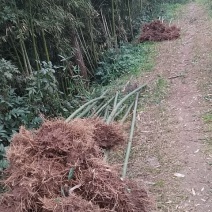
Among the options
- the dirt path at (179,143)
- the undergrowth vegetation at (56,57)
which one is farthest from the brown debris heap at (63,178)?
the undergrowth vegetation at (56,57)

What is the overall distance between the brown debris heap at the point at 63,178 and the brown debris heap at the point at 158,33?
705 cm

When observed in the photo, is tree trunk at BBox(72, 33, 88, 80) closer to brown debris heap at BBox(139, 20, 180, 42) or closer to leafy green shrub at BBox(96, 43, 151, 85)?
leafy green shrub at BBox(96, 43, 151, 85)

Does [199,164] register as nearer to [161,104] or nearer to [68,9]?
[161,104]

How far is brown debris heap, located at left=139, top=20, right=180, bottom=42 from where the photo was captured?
30.6 ft

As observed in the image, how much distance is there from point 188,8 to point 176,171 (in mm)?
11733

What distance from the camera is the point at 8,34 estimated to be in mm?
4883

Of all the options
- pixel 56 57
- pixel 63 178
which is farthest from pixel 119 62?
pixel 63 178

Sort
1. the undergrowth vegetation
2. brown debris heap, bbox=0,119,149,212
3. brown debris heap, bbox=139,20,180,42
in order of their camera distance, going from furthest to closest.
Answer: brown debris heap, bbox=139,20,180,42, the undergrowth vegetation, brown debris heap, bbox=0,119,149,212

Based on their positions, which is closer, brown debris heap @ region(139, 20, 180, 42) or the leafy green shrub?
the leafy green shrub

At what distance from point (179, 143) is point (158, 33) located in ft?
19.9

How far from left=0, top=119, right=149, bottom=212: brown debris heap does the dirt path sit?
2.25 feet

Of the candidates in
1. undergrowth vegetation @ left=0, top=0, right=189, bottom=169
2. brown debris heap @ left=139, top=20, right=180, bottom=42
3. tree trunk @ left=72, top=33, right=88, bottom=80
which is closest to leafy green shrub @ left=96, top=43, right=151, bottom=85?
undergrowth vegetation @ left=0, top=0, right=189, bottom=169

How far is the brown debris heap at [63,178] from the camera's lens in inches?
90.9

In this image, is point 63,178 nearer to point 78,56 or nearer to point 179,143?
point 179,143
